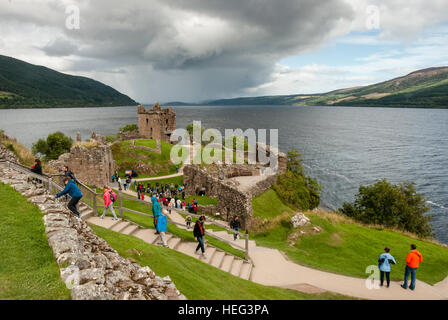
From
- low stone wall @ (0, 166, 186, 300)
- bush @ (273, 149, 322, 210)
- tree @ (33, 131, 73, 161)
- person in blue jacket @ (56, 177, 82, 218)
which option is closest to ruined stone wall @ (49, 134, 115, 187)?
person in blue jacket @ (56, 177, 82, 218)

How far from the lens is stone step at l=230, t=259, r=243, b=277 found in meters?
15.3

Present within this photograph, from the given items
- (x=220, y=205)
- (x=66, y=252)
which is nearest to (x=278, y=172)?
(x=220, y=205)

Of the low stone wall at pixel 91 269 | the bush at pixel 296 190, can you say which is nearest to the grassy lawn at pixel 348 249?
the low stone wall at pixel 91 269

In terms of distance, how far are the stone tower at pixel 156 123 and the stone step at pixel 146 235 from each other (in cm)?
5681

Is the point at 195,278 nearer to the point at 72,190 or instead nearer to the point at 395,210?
the point at 72,190

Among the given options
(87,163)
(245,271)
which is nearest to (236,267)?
(245,271)

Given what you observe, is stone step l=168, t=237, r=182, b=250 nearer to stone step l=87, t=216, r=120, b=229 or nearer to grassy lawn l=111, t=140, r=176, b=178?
stone step l=87, t=216, r=120, b=229

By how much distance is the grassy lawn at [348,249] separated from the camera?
17.5 metres

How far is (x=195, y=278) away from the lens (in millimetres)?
10469

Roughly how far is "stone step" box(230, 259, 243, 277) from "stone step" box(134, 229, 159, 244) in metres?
5.03

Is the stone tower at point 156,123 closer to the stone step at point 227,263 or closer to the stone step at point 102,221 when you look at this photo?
the stone step at point 102,221

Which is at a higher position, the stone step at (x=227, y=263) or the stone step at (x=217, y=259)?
the stone step at (x=217, y=259)

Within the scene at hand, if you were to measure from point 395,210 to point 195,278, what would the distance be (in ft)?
125
